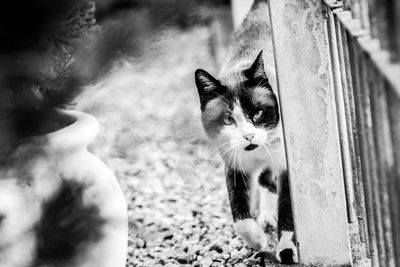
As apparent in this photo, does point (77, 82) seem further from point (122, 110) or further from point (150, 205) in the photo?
point (150, 205)

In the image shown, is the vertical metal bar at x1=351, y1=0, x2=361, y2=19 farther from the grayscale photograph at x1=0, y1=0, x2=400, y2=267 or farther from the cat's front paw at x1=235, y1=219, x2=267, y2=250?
the cat's front paw at x1=235, y1=219, x2=267, y2=250

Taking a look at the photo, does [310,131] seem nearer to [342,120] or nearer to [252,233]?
[342,120]

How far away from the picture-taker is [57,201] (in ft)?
4.49

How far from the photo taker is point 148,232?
9.59 ft

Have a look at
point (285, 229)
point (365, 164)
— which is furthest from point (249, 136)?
point (365, 164)

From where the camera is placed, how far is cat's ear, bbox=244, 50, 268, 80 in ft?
8.92

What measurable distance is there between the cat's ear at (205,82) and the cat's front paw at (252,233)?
0.74 m

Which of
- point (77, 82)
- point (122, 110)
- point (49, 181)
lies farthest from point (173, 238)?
point (77, 82)

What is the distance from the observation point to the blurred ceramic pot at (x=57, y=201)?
4.37 ft

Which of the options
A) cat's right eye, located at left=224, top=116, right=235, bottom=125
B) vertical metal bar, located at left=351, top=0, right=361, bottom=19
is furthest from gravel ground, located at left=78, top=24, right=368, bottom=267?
vertical metal bar, located at left=351, top=0, right=361, bottom=19

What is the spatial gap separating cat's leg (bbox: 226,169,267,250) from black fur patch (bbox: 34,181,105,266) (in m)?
1.52

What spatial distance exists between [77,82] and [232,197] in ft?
6.02

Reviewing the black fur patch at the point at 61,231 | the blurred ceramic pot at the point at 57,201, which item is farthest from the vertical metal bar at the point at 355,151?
the black fur patch at the point at 61,231

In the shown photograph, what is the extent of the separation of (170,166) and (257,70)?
682 mm
